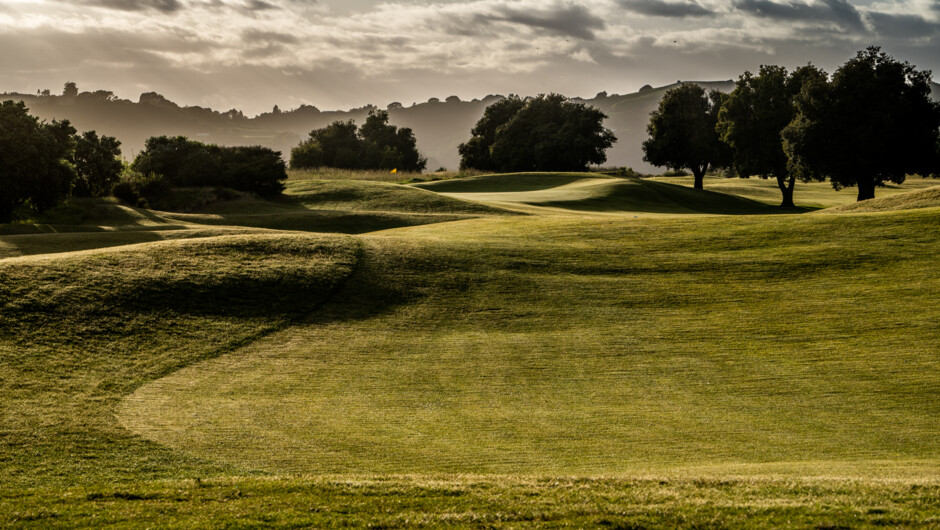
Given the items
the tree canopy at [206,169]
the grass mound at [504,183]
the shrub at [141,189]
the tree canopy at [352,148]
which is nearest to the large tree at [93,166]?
the shrub at [141,189]

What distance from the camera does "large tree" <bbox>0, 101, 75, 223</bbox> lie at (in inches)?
1676

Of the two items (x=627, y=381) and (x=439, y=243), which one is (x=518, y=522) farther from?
(x=439, y=243)

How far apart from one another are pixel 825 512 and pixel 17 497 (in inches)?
362

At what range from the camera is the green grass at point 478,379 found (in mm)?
9156

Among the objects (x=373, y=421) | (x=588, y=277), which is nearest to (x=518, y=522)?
(x=373, y=421)

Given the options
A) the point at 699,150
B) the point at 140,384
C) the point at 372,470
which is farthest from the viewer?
the point at 699,150

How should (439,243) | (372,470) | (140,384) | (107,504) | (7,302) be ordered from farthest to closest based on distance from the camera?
(439,243) → (7,302) → (140,384) → (372,470) → (107,504)

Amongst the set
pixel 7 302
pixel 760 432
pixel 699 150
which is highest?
pixel 699 150

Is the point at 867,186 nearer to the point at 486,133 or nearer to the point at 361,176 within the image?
the point at 361,176

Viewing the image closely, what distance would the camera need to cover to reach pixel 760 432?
1336cm

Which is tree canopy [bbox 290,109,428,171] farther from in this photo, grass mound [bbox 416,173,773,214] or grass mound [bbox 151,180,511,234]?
grass mound [bbox 151,180,511,234]

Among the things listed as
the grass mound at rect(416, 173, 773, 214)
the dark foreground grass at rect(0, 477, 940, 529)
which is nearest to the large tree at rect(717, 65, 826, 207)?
the grass mound at rect(416, 173, 773, 214)

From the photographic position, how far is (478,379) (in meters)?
16.6

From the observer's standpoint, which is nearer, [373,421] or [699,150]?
[373,421]
